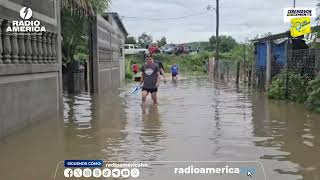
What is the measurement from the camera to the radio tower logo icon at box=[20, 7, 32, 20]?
1111 centimetres

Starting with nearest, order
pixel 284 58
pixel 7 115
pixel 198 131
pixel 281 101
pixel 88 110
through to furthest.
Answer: pixel 7 115 → pixel 198 131 → pixel 88 110 → pixel 281 101 → pixel 284 58

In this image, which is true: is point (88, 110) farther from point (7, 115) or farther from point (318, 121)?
point (318, 121)

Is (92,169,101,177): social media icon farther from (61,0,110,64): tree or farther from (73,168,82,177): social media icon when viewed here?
(61,0,110,64): tree

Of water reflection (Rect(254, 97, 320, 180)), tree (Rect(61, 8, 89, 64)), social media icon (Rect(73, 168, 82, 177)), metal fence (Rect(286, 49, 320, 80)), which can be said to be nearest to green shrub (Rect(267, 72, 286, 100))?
metal fence (Rect(286, 49, 320, 80))

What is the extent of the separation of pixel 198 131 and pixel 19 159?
386 centimetres

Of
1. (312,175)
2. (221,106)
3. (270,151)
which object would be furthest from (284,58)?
(312,175)

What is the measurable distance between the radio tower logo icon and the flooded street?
92.2 inches

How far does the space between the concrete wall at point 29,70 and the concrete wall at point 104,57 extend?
7.44 meters

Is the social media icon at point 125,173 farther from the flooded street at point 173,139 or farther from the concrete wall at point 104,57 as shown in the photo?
the concrete wall at point 104,57

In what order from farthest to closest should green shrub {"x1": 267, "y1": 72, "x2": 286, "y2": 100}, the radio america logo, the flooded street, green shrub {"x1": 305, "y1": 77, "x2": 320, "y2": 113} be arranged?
green shrub {"x1": 267, "y1": 72, "x2": 286, "y2": 100}
green shrub {"x1": 305, "y1": 77, "x2": 320, "y2": 113}
the radio america logo
the flooded street

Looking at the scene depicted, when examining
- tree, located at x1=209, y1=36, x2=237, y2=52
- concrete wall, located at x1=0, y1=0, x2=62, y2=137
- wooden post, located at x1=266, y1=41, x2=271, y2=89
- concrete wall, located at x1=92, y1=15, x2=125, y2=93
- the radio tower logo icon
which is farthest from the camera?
tree, located at x1=209, y1=36, x2=237, y2=52

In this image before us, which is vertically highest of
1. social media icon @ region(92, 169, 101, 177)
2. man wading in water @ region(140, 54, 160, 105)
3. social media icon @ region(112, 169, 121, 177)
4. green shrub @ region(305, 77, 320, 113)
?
man wading in water @ region(140, 54, 160, 105)

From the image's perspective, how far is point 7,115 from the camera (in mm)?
9602

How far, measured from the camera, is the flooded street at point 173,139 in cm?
740
